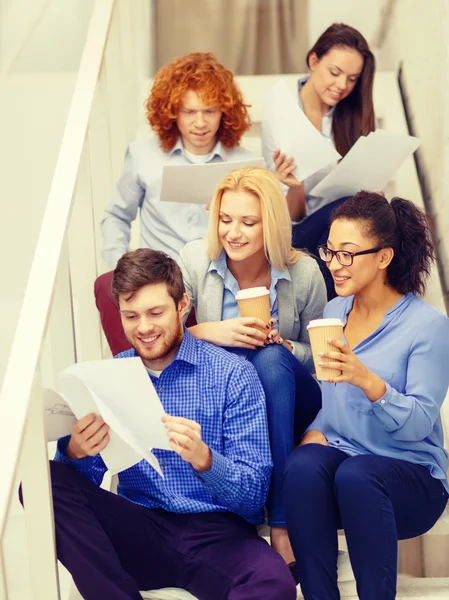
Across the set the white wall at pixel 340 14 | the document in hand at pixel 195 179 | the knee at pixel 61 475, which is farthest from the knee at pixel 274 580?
the white wall at pixel 340 14

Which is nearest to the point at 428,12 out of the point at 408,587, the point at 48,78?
the point at 48,78

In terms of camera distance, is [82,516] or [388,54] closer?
[82,516]

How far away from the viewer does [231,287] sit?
2.34 m

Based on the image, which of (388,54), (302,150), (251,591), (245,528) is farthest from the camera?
(388,54)

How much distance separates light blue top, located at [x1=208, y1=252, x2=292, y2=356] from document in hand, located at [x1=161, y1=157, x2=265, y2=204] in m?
0.20

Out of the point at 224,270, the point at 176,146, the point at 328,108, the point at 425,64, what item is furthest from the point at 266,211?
the point at 425,64

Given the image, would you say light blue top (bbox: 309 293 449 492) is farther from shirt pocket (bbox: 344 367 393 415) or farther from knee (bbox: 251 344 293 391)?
knee (bbox: 251 344 293 391)

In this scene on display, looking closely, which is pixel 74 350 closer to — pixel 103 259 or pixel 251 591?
pixel 103 259

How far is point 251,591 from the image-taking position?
179 centimetres

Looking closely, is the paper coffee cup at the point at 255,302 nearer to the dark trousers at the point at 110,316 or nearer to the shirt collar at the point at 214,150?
the dark trousers at the point at 110,316

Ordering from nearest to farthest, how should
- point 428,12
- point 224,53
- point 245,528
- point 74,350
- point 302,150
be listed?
1. point 245,528
2. point 74,350
3. point 302,150
4. point 428,12
5. point 224,53

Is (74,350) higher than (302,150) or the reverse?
the reverse

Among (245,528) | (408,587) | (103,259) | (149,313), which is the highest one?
(103,259)

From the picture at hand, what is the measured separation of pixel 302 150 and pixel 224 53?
1.64 meters
